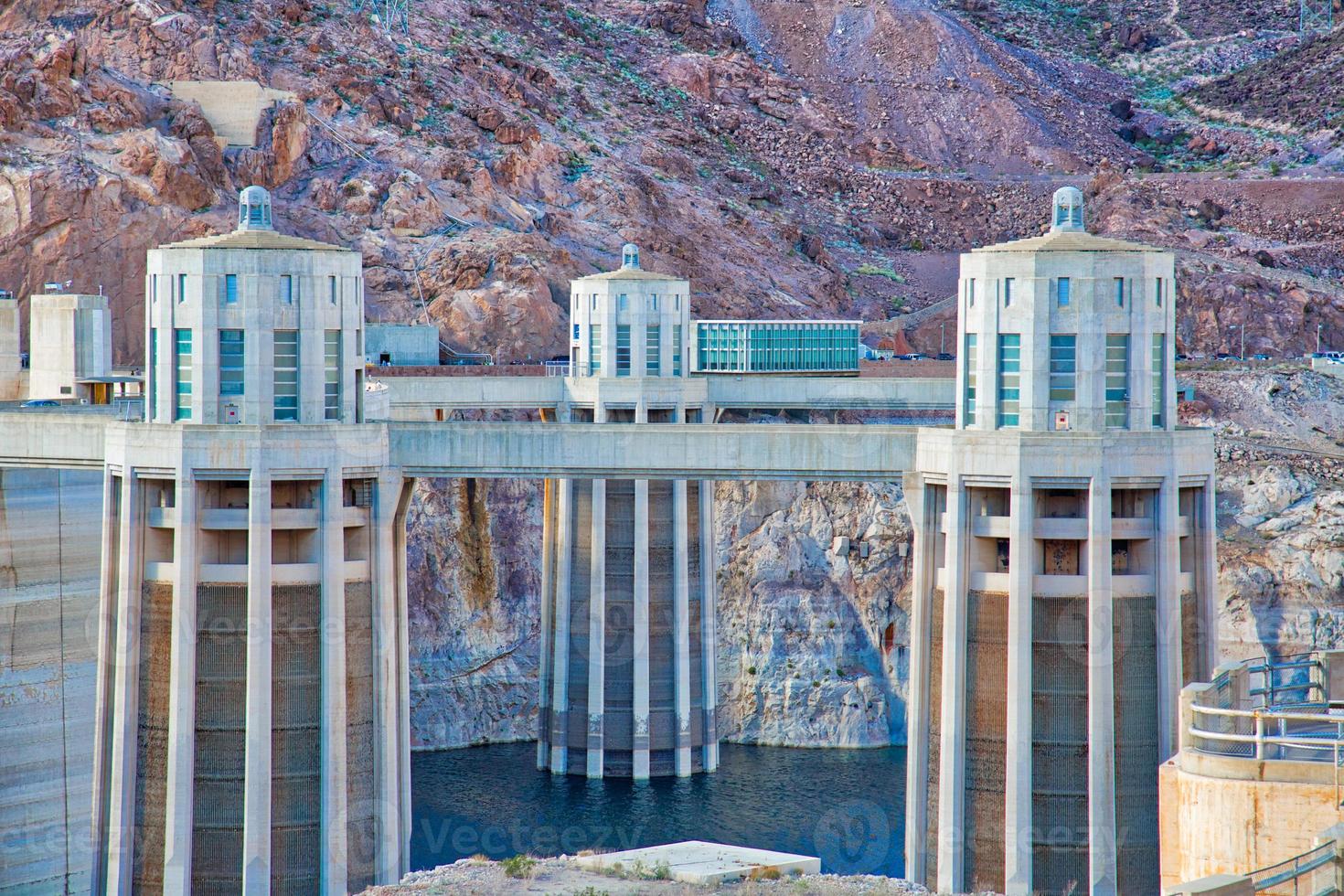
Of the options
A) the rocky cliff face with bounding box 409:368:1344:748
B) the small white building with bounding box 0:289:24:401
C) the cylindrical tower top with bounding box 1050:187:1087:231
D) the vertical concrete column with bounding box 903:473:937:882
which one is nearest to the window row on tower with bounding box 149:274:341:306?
the vertical concrete column with bounding box 903:473:937:882

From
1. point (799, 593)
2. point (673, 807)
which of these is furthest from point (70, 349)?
point (799, 593)

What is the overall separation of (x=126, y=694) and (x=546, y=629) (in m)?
43.0

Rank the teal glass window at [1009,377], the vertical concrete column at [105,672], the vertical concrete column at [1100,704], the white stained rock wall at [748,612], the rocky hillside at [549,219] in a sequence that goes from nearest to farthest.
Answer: the vertical concrete column at [1100,704]
the teal glass window at [1009,377]
the vertical concrete column at [105,672]
the white stained rock wall at [748,612]
the rocky hillside at [549,219]

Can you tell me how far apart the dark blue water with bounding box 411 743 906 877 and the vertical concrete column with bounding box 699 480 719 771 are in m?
1.41

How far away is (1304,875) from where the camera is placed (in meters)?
26.8

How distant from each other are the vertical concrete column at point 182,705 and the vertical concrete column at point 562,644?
40.8 metres

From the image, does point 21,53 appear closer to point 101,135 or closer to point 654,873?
point 101,135

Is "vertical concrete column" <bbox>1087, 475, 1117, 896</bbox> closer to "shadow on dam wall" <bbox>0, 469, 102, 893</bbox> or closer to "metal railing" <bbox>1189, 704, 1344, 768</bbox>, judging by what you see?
"metal railing" <bbox>1189, 704, 1344, 768</bbox>

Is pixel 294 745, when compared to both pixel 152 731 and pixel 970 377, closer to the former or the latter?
pixel 152 731

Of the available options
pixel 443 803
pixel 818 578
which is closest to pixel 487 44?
pixel 818 578

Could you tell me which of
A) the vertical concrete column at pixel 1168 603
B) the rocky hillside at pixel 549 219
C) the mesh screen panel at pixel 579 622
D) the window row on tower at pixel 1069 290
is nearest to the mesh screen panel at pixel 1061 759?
the vertical concrete column at pixel 1168 603

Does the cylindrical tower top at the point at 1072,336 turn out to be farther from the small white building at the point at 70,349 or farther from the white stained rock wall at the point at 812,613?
the white stained rock wall at the point at 812,613

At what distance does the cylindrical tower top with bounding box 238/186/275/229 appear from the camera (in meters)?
51.3

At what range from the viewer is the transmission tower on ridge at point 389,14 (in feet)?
492
